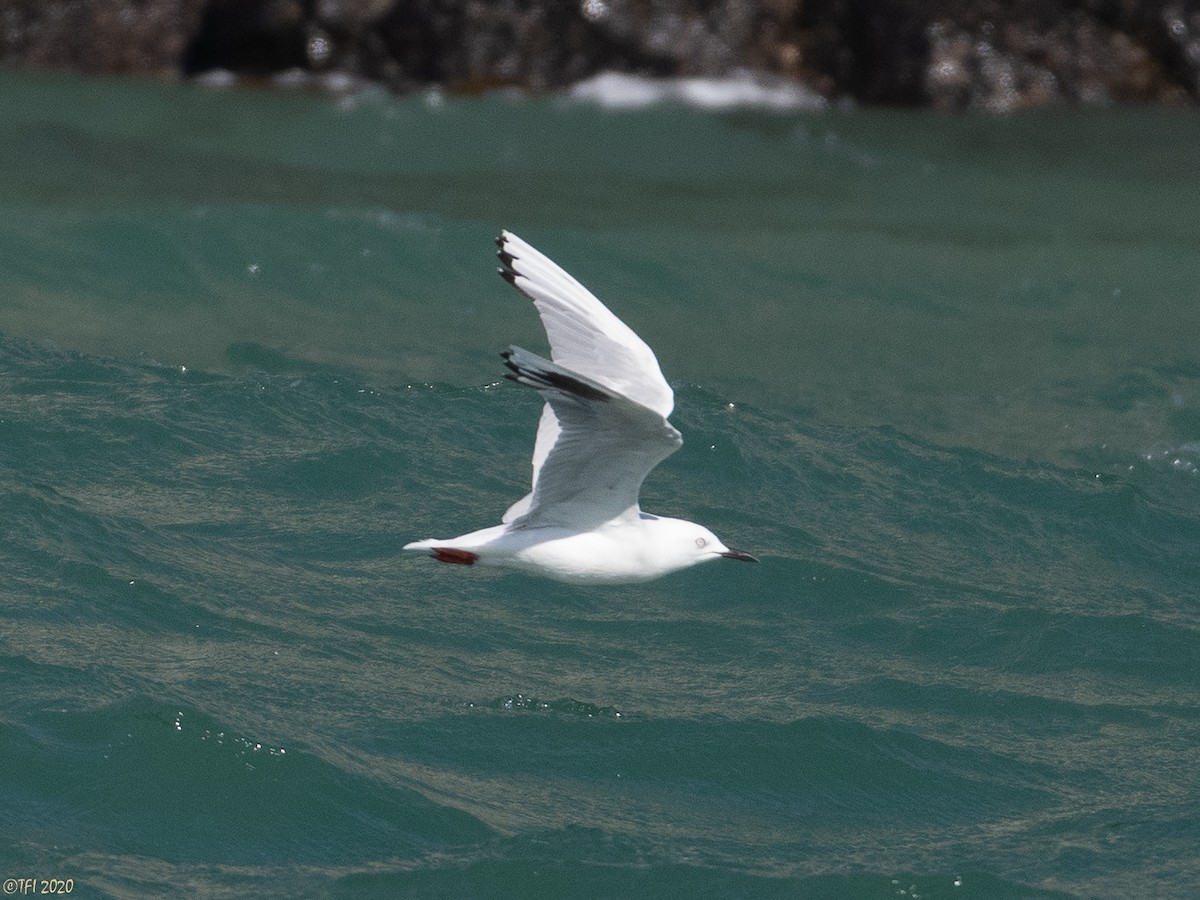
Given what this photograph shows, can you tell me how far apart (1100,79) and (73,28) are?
11.8m

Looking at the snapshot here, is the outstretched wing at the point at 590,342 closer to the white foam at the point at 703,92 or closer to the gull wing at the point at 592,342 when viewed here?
the gull wing at the point at 592,342

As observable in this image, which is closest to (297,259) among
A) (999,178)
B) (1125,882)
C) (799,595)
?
(799,595)

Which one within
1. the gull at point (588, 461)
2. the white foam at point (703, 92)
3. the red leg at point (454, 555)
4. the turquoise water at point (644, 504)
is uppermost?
the white foam at point (703, 92)

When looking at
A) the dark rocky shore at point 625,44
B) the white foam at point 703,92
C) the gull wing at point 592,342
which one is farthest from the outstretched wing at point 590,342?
the dark rocky shore at point 625,44

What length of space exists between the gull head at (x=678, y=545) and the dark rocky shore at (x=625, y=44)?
40.7 feet

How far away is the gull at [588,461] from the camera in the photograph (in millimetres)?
6492

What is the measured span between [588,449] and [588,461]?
11cm

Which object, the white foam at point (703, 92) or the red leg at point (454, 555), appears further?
the white foam at point (703, 92)

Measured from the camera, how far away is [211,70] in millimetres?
18688

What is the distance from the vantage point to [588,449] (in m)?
6.71

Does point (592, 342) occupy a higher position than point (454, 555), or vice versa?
point (592, 342)

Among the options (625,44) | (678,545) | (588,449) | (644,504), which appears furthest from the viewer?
(625,44)

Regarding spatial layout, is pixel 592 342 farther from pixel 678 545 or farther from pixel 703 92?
pixel 703 92

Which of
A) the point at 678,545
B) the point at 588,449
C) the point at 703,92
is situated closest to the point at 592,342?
the point at 588,449
